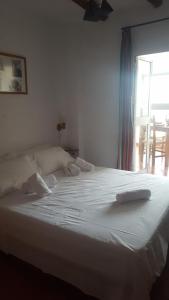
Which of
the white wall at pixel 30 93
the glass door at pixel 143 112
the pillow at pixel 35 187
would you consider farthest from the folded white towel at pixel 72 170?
the glass door at pixel 143 112

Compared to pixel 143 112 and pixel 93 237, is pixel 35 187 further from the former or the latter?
pixel 143 112

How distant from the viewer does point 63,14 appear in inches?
116

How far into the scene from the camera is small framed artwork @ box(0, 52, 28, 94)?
8.54 ft

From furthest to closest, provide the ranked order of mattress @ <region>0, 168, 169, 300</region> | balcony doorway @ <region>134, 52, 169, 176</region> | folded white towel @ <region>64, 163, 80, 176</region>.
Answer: balcony doorway @ <region>134, 52, 169, 176</region>
folded white towel @ <region>64, 163, 80, 176</region>
mattress @ <region>0, 168, 169, 300</region>

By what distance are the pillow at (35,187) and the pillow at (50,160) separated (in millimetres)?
481

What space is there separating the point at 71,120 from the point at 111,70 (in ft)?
3.13

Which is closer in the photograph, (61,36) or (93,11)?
(93,11)

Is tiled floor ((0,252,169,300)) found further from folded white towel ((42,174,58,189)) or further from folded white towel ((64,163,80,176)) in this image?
folded white towel ((64,163,80,176))

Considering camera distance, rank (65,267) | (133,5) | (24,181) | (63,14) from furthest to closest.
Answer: (63,14), (133,5), (24,181), (65,267)

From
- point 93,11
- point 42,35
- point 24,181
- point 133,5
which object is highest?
point 133,5

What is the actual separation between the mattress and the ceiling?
216 centimetres

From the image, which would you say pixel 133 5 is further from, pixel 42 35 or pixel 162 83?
pixel 162 83

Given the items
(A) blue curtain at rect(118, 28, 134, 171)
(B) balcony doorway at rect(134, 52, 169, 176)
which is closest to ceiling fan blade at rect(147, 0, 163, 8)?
(A) blue curtain at rect(118, 28, 134, 171)

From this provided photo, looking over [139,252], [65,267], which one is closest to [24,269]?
[65,267]
